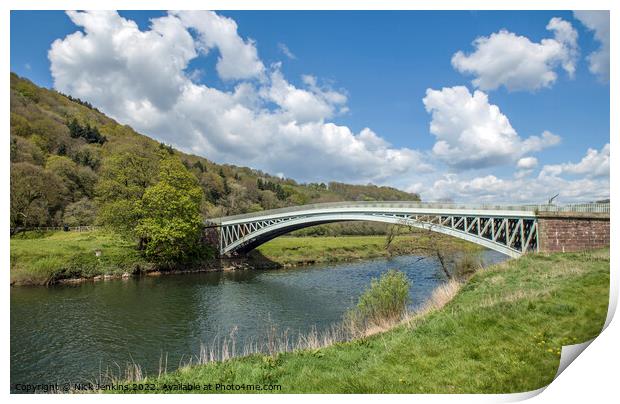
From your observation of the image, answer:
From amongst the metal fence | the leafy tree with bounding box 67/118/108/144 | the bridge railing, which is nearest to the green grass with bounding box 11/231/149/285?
the metal fence

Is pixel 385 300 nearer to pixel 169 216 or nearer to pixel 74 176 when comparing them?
pixel 169 216

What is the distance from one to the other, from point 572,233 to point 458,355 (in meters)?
9.09

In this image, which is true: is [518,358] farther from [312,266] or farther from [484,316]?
[312,266]

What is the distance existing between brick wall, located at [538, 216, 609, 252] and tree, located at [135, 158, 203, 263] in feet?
73.9

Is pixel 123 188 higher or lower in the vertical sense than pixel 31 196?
higher

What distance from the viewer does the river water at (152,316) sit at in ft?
34.4

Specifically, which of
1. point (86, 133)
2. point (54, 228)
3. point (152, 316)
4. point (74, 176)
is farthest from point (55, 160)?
point (86, 133)

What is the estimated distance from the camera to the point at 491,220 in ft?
53.0

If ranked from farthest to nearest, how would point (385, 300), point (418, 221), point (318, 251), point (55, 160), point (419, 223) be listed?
1. point (318, 251)
2. point (55, 160)
3. point (418, 221)
4. point (419, 223)
5. point (385, 300)

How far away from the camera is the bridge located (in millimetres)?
11094

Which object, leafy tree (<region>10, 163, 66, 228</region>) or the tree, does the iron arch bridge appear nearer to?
the tree

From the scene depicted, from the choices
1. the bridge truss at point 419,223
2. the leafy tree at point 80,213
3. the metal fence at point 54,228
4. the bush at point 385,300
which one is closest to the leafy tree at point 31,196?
the metal fence at point 54,228

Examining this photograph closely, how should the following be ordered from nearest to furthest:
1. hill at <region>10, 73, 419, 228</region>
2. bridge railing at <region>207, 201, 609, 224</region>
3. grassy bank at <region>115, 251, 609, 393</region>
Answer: grassy bank at <region>115, 251, 609, 393</region> → bridge railing at <region>207, 201, 609, 224</region> → hill at <region>10, 73, 419, 228</region>
